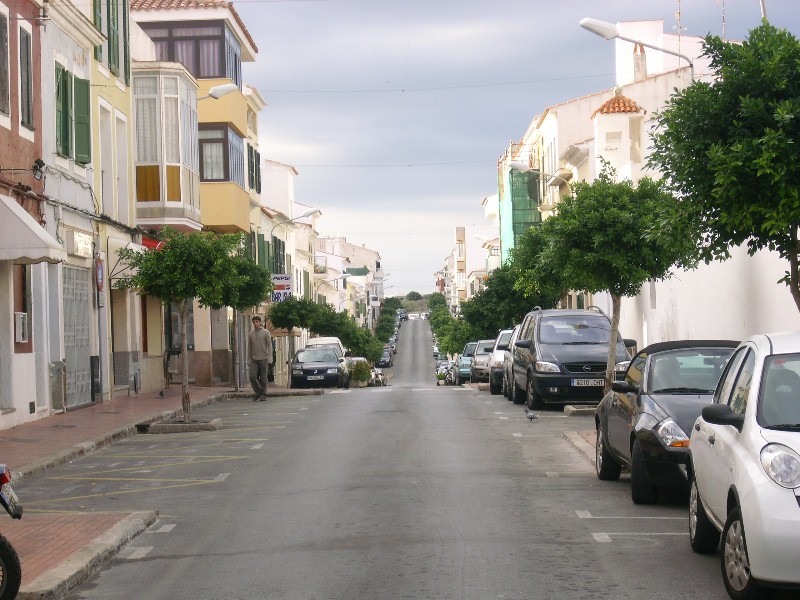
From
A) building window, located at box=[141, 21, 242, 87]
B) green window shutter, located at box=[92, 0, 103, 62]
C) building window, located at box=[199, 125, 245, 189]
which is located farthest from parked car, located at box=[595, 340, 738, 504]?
building window, located at box=[141, 21, 242, 87]

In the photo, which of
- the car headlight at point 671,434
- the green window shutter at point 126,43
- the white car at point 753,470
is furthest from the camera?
the green window shutter at point 126,43

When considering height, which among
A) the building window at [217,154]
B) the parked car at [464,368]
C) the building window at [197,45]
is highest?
the building window at [197,45]

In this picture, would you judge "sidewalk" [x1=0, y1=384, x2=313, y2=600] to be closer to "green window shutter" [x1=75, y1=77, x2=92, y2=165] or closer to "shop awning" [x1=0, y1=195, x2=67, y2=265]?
"shop awning" [x1=0, y1=195, x2=67, y2=265]

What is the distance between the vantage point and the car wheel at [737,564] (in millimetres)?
6949

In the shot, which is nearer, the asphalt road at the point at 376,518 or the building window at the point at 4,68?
the asphalt road at the point at 376,518

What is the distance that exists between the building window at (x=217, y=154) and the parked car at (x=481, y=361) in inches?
486

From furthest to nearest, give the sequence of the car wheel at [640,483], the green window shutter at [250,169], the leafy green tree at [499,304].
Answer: the leafy green tree at [499,304], the green window shutter at [250,169], the car wheel at [640,483]

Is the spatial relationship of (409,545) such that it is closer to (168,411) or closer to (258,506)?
(258,506)

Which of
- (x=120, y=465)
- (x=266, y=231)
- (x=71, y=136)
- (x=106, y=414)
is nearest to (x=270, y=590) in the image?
(x=120, y=465)

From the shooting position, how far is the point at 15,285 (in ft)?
69.7

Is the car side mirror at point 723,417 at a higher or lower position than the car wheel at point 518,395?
higher

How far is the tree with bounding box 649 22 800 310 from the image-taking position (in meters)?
11.5

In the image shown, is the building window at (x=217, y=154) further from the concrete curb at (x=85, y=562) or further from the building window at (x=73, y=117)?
the concrete curb at (x=85, y=562)

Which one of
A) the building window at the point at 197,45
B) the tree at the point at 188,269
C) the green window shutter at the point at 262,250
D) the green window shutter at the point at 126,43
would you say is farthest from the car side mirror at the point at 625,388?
the green window shutter at the point at 262,250
